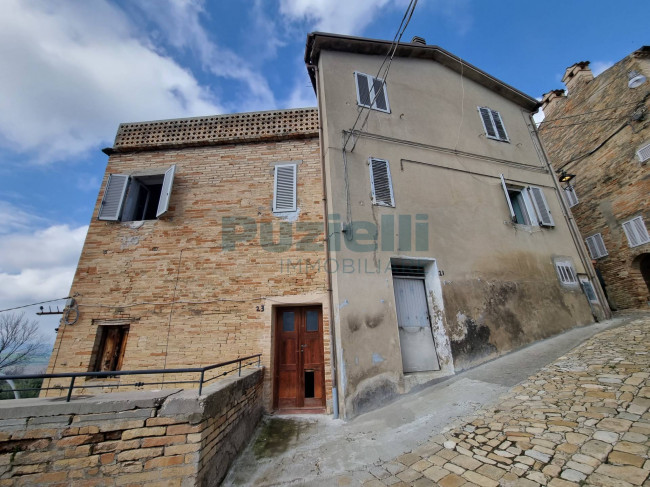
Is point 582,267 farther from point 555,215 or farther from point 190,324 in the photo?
point 190,324

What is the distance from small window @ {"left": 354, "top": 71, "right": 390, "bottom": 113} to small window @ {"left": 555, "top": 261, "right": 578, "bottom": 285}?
6565 millimetres

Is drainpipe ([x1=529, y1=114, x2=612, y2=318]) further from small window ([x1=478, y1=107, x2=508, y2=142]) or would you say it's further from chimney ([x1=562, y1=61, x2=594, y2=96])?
chimney ([x1=562, y1=61, x2=594, y2=96])

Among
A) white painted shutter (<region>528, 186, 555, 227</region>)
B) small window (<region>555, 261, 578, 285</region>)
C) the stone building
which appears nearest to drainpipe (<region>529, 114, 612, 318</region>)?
small window (<region>555, 261, 578, 285</region>)

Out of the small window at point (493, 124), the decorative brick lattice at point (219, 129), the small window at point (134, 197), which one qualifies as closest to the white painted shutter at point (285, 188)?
the decorative brick lattice at point (219, 129)

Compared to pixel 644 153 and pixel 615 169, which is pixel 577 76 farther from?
pixel 644 153

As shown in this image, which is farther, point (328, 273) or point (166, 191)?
point (166, 191)

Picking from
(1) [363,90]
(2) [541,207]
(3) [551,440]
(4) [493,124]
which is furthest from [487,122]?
(3) [551,440]

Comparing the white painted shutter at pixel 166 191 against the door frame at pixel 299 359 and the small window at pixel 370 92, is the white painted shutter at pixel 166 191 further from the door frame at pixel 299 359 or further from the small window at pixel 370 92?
the small window at pixel 370 92

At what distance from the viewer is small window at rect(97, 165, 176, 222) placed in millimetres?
6406

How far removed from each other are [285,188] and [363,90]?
11.7 feet

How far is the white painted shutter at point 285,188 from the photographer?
6398mm

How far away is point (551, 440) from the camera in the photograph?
273 cm

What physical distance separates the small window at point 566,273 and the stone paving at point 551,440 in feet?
12.9

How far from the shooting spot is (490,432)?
3.12 meters
